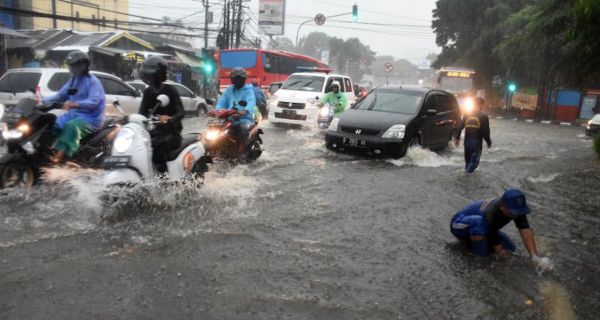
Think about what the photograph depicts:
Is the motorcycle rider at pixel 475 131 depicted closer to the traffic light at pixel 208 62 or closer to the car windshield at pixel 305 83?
the car windshield at pixel 305 83

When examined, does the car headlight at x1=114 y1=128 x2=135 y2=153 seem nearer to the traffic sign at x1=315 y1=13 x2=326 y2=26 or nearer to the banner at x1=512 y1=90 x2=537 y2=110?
the banner at x1=512 y1=90 x2=537 y2=110

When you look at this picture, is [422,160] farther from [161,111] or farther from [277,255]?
[277,255]

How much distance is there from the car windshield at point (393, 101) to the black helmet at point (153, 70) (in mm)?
5866

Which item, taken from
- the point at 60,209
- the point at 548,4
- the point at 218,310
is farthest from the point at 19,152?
the point at 548,4

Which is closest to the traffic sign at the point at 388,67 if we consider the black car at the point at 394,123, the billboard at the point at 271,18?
the billboard at the point at 271,18

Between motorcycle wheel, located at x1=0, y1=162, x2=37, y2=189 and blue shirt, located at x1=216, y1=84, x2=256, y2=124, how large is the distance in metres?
3.08

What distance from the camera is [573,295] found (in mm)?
4043

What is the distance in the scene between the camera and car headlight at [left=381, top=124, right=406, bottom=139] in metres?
9.36

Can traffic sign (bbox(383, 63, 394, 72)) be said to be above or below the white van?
above

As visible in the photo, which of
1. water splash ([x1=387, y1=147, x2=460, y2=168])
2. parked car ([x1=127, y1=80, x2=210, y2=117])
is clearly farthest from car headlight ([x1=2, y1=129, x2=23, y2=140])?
parked car ([x1=127, y1=80, x2=210, y2=117])

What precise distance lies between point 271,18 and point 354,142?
41.6 meters

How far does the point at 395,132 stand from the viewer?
30.8 ft

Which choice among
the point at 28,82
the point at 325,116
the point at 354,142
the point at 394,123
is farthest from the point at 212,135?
the point at 325,116

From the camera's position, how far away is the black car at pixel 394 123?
9414mm
